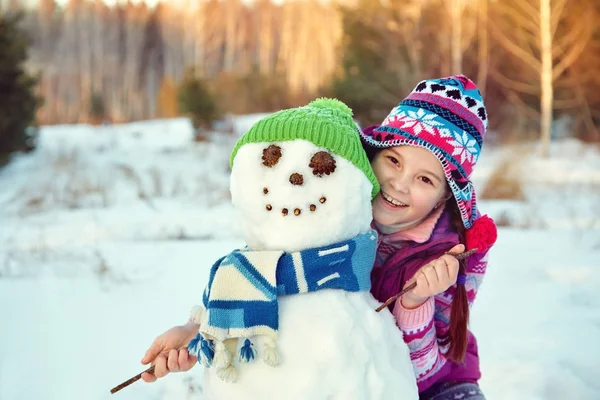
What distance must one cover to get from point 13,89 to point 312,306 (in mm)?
8122

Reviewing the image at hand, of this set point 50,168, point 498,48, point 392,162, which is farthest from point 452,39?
point 392,162

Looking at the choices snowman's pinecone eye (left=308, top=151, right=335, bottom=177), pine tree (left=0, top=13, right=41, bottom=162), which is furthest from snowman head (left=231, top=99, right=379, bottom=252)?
pine tree (left=0, top=13, right=41, bottom=162)

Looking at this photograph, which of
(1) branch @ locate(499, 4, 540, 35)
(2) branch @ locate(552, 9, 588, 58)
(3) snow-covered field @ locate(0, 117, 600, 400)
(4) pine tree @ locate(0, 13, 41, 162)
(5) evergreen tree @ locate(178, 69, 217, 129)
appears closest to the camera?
(3) snow-covered field @ locate(0, 117, 600, 400)

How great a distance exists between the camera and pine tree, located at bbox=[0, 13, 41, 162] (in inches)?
289

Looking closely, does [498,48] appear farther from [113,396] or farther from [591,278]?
[113,396]

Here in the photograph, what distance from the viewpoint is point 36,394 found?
1.72m

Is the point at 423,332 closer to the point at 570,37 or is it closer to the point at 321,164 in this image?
the point at 321,164

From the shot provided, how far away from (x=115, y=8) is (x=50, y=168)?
21681 mm

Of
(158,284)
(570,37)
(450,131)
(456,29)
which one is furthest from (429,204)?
(570,37)

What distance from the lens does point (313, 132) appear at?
1052 millimetres

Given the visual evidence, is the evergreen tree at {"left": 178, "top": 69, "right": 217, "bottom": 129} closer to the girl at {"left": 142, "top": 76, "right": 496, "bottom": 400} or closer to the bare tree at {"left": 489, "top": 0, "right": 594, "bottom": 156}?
the bare tree at {"left": 489, "top": 0, "right": 594, "bottom": 156}

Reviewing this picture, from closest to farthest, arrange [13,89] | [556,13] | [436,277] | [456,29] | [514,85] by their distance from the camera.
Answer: [436,277]
[13,89]
[556,13]
[456,29]
[514,85]

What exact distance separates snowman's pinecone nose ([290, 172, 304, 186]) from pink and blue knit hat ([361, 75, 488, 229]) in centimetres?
34

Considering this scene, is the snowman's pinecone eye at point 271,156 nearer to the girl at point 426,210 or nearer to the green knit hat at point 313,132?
the green knit hat at point 313,132
